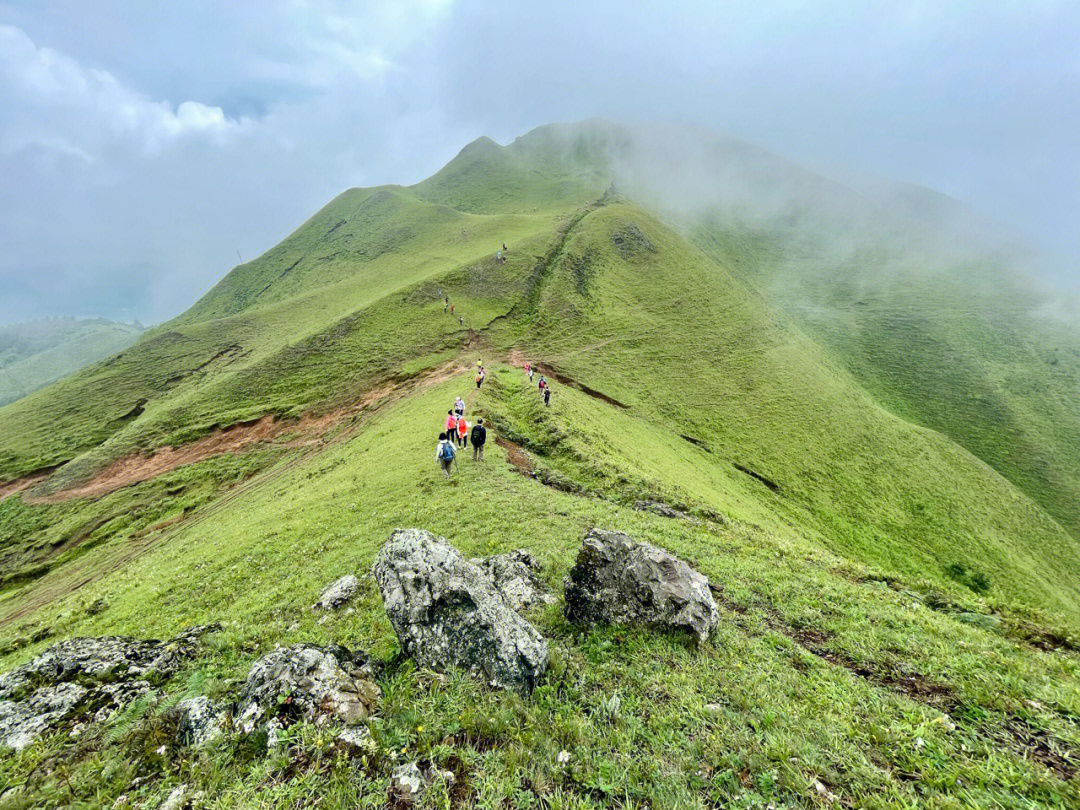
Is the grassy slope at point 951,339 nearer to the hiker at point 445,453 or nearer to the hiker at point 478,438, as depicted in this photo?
the hiker at point 478,438

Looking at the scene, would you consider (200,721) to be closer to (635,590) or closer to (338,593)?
(338,593)

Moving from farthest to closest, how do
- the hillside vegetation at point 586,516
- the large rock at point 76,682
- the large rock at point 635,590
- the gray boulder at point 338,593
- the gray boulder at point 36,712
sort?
the gray boulder at point 338,593 → the large rock at point 635,590 → the large rock at point 76,682 → the gray boulder at point 36,712 → the hillside vegetation at point 586,516

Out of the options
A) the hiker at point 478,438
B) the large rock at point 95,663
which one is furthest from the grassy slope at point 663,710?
the hiker at point 478,438

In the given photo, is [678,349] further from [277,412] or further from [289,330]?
[289,330]

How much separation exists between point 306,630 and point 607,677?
823 cm

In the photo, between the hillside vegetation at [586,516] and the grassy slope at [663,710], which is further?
the hillside vegetation at [586,516]

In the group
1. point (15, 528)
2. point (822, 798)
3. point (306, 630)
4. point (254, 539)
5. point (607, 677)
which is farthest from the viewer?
point (15, 528)

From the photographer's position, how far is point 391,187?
469 feet

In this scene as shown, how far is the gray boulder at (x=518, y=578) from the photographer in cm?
1070

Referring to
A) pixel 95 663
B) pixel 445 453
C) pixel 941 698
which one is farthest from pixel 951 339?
pixel 95 663

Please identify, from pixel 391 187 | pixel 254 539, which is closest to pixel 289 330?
pixel 254 539

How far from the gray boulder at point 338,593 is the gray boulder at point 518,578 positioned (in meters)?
3.89

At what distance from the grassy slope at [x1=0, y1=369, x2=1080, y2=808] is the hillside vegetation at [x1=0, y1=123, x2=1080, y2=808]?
0.06 m

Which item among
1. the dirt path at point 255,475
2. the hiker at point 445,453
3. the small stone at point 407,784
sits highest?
the small stone at point 407,784
